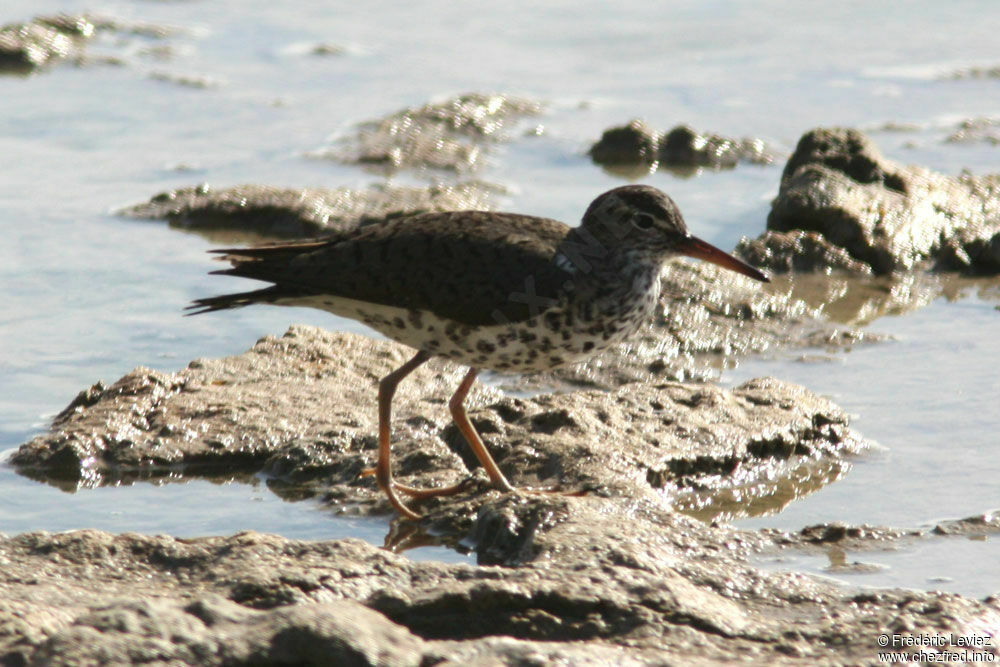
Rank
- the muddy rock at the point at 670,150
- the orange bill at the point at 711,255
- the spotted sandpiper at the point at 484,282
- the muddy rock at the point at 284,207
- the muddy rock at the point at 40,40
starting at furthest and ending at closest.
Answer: the muddy rock at the point at 40,40 < the muddy rock at the point at 670,150 < the muddy rock at the point at 284,207 < the orange bill at the point at 711,255 < the spotted sandpiper at the point at 484,282

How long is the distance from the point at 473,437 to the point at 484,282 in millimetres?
707

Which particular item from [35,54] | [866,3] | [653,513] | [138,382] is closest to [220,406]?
[138,382]

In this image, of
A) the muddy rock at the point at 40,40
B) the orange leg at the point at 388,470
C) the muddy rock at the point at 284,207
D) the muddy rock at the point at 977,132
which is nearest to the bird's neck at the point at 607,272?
the orange leg at the point at 388,470

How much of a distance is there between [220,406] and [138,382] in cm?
44

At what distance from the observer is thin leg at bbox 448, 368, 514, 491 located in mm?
6297

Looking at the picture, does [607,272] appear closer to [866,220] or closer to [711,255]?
[711,255]

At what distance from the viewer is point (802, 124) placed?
1271cm

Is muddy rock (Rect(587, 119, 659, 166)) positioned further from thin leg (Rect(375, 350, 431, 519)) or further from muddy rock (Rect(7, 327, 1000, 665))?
thin leg (Rect(375, 350, 431, 519))

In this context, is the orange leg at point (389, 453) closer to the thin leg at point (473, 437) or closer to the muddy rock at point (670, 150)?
the thin leg at point (473, 437)

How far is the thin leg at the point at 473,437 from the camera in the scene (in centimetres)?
630

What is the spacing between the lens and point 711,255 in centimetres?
676

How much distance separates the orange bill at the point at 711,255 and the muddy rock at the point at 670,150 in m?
4.99

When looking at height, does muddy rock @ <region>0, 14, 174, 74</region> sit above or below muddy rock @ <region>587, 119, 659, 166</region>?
above

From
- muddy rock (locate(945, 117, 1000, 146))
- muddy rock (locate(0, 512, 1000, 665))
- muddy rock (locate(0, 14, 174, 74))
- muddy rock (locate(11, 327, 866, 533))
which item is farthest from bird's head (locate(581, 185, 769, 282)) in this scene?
muddy rock (locate(0, 14, 174, 74))
